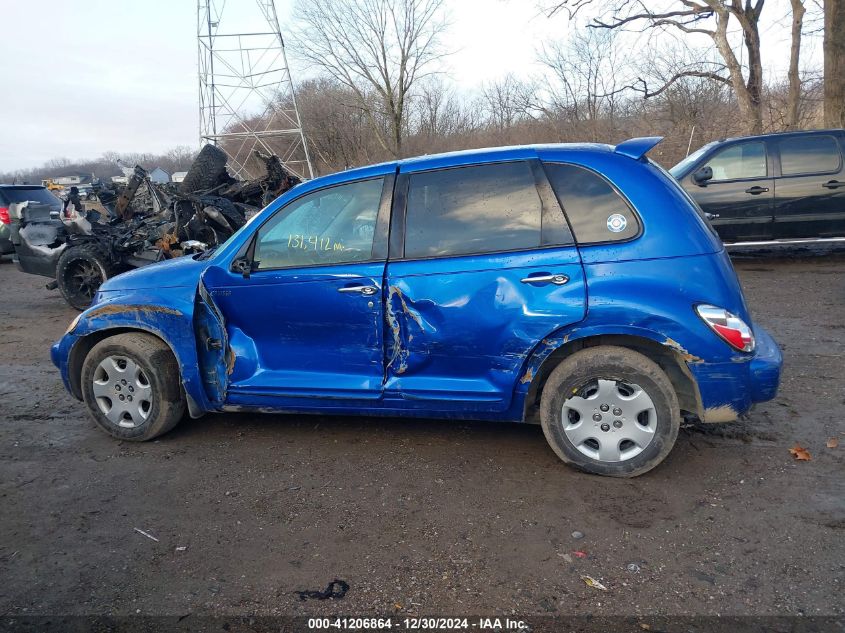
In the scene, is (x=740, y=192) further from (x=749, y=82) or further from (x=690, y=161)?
(x=749, y=82)

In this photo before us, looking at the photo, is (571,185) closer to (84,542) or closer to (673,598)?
(673,598)

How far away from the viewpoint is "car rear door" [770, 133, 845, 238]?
Result: 28.4 ft

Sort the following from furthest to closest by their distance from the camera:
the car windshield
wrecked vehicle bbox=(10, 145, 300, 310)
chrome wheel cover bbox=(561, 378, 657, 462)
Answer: the car windshield, wrecked vehicle bbox=(10, 145, 300, 310), chrome wheel cover bbox=(561, 378, 657, 462)

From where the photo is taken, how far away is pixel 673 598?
8.04ft

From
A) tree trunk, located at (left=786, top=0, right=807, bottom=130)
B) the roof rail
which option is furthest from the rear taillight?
tree trunk, located at (left=786, top=0, right=807, bottom=130)

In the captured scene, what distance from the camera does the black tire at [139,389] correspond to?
3.98m

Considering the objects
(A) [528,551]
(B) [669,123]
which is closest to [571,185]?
(A) [528,551]

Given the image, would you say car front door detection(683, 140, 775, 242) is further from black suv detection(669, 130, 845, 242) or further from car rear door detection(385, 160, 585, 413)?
car rear door detection(385, 160, 585, 413)

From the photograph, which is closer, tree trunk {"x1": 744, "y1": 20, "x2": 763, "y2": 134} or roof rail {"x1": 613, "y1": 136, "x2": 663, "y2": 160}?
roof rail {"x1": 613, "y1": 136, "x2": 663, "y2": 160}

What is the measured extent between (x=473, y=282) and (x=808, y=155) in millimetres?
7789

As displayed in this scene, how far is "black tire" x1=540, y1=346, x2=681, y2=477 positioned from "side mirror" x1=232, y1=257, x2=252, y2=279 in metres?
1.91

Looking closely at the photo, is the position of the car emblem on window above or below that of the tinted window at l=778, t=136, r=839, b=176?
below

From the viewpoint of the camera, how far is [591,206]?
336 centimetres

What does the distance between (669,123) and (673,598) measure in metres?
23.1
